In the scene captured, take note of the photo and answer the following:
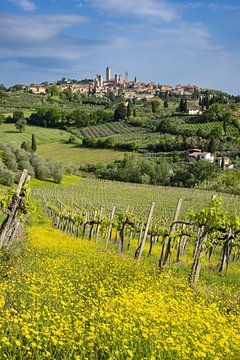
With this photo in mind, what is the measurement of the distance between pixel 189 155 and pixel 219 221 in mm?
89860

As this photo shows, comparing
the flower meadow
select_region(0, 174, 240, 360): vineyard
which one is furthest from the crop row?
the flower meadow

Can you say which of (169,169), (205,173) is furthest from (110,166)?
(205,173)

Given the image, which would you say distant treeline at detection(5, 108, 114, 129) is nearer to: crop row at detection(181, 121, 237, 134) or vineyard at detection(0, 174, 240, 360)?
crop row at detection(181, 121, 237, 134)

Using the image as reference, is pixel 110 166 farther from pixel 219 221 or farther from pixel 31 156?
pixel 219 221

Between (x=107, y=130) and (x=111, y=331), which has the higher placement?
(x=107, y=130)

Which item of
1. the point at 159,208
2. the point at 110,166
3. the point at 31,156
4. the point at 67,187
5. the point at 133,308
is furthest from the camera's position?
the point at 110,166

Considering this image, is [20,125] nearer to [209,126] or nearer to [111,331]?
[209,126]

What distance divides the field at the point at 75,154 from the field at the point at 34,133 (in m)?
5.60

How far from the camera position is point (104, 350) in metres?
5.80

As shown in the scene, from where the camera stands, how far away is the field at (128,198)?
4716 centimetres

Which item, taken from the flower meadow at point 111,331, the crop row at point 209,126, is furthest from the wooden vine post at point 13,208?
the crop row at point 209,126

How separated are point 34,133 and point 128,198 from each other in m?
74.7

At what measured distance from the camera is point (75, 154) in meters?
107

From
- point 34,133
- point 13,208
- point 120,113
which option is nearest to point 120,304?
point 13,208
